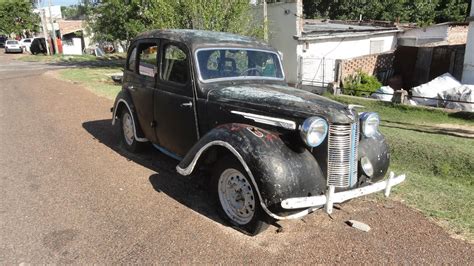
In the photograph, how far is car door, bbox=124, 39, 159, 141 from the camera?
5.40 m

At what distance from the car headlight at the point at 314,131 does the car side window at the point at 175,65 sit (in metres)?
1.77

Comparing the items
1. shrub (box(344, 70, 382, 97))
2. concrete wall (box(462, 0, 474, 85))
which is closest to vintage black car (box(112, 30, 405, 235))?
shrub (box(344, 70, 382, 97))

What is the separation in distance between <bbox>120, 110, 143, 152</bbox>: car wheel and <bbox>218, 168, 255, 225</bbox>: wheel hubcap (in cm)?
248

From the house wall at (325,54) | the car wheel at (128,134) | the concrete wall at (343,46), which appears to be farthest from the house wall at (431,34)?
the car wheel at (128,134)

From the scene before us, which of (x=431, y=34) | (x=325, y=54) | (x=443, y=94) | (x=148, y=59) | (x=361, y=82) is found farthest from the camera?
(x=431, y=34)

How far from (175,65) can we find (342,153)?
2375mm

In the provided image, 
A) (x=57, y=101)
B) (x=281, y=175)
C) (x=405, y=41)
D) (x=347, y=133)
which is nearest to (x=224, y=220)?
(x=281, y=175)

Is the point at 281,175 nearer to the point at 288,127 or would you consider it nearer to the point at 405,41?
the point at 288,127

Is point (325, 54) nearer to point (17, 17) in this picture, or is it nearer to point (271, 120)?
point (271, 120)

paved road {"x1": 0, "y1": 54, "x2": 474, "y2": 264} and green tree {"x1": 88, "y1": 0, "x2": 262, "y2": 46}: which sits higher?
green tree {"x1": 88, "y1": 0, "x2": 262, "y2": 46}

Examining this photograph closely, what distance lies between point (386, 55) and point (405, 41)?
570cm

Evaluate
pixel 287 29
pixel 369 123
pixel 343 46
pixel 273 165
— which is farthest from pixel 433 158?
pixel 343 46

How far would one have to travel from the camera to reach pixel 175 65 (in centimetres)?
496

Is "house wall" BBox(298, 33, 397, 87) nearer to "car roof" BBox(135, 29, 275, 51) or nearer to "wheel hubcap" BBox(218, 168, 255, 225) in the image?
"car roof" BBox(135, 29, 275, 51)
